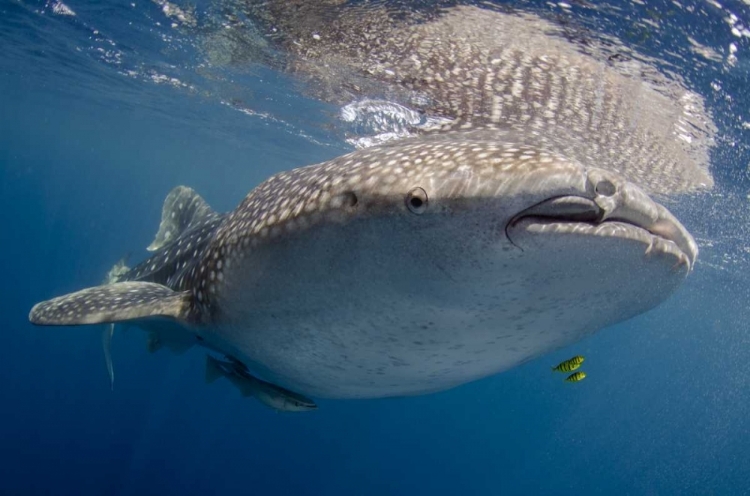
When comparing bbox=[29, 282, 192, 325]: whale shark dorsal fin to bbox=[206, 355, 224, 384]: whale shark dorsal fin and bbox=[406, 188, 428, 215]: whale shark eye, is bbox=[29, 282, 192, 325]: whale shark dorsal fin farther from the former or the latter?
bbox=[406, 188, 428, 215]: whale shark eye

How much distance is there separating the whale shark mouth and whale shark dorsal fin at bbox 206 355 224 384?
4248 millimetres

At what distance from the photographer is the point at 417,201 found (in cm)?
239

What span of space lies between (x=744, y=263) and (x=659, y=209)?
24159 mm

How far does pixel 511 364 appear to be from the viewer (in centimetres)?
392

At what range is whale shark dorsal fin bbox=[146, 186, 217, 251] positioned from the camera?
8.23 metres

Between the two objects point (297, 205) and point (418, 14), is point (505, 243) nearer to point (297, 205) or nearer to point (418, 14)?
point (297, 205)

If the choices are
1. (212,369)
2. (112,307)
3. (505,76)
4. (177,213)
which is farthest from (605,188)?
(177,213)

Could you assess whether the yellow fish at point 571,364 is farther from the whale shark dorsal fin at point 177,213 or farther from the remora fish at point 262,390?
the whale shark dorsal fin at point 177,213

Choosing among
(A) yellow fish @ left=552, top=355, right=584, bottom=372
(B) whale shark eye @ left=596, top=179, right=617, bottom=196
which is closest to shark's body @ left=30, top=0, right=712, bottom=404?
(B) whale shark eye @ left=596, top=179, right=617, bottom=196

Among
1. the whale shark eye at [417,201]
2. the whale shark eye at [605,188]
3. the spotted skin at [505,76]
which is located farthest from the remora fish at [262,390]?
the spotted skin at [505,76]

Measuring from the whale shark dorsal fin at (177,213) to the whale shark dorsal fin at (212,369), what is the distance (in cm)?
312

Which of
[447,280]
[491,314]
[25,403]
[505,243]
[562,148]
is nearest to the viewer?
[505,243]

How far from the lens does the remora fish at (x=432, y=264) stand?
2.16 m

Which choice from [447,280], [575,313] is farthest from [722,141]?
[447,280]
